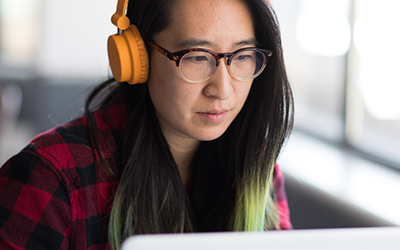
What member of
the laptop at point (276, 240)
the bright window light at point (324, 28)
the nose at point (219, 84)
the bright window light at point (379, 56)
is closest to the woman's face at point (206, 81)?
the nose at point (219, 84)

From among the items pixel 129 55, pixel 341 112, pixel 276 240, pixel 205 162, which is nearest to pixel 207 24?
pixel 129 55

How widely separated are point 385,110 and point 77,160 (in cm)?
172

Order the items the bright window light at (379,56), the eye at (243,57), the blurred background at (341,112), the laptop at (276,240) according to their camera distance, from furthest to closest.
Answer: the bright window light at (379,56) < the blurred background at (341,112) < the eye at (243,57) < the laptop at (276,240)

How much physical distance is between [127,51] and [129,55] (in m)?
0.01

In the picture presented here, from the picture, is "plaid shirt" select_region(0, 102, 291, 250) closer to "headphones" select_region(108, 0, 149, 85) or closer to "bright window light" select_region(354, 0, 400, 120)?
"headphones" select_region(108, 0, 149, 85)

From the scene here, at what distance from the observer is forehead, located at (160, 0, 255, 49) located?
3.24 feet

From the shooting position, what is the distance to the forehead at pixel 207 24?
0.99m

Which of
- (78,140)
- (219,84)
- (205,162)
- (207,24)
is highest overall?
(207,24)

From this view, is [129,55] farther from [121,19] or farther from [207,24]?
[207,24]

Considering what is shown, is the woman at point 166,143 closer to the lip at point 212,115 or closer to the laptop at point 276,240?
the lip at point 212,115

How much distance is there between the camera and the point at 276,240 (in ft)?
1.68

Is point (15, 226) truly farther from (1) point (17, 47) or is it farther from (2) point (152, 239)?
(1) point (17, 47)

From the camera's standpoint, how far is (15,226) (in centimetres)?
93

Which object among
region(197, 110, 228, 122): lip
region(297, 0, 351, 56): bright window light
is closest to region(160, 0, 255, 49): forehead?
region(197, 110, 228, 122): lip
